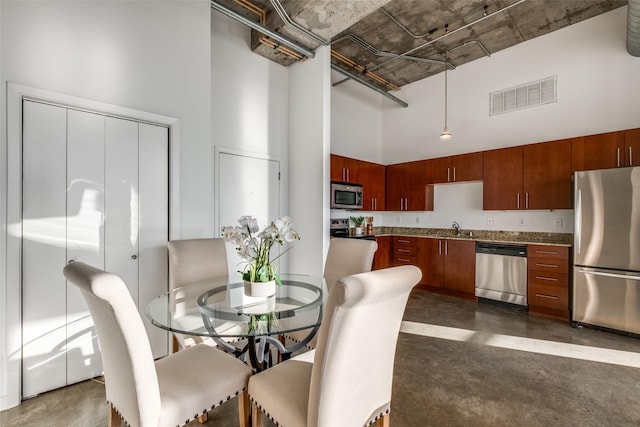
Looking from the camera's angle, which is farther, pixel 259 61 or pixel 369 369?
pixel 259 61

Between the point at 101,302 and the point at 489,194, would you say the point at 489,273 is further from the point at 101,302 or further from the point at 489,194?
the point at 101,302

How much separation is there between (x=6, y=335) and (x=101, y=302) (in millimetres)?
1645

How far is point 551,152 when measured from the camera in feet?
12.5

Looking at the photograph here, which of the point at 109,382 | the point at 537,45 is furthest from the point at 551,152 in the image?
the point at 109,382

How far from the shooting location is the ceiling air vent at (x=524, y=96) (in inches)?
164

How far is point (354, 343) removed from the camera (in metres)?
1.05

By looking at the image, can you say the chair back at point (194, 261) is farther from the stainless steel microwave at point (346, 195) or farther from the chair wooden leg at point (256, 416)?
the stainless steel microwave at point (346, 195)

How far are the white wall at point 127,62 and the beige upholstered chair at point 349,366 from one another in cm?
200

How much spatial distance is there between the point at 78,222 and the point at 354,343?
2314mm

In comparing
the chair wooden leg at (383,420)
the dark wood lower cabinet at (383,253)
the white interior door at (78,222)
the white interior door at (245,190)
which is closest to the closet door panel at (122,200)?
the white interior door at (78,222)

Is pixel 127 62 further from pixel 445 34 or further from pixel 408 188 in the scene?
pixel 408 188

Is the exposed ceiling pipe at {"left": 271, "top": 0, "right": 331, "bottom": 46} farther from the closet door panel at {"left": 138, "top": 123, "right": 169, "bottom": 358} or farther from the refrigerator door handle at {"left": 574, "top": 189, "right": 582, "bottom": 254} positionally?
the refrigerator door handle at {"left": 574, "top": 189, "right": 582, "bottom": 254}

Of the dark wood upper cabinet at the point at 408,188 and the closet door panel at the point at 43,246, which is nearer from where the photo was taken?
the closet door panel at the point at 43,246

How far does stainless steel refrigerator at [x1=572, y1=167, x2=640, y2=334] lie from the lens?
2975 mm
